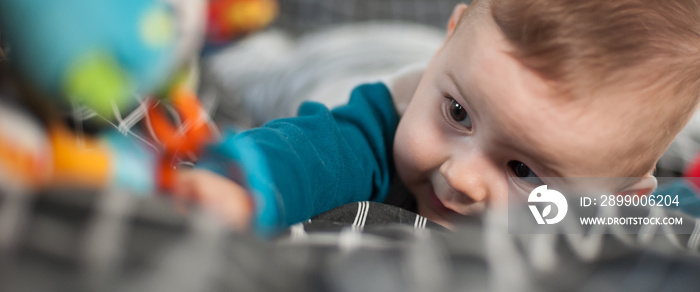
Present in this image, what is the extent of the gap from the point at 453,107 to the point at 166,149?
0.96 ft

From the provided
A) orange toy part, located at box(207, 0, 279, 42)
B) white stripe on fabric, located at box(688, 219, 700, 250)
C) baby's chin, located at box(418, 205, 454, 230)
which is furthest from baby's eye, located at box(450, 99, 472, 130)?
orange toy part, located at box(207, 0, 279, 42)

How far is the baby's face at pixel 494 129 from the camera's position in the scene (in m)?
0.53

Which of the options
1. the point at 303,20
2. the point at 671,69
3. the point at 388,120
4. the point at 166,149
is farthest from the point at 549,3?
the point at 303,20

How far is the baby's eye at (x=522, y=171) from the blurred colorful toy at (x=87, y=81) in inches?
10.9

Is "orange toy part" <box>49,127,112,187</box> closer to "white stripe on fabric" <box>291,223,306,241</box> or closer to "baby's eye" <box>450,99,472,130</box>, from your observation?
"white stripe on fabric" <box>291,223,306,241</box>

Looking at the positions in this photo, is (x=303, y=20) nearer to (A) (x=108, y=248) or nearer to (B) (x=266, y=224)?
(B) (x=266, y=224)

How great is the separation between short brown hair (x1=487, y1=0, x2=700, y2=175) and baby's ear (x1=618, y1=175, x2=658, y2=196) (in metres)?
0.10

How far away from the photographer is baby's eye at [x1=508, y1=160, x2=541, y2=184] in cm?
58

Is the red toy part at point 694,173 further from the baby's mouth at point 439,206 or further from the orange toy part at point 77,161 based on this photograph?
the orange toy part at point 77,161

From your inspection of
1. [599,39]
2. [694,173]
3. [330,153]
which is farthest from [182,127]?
[694,173]

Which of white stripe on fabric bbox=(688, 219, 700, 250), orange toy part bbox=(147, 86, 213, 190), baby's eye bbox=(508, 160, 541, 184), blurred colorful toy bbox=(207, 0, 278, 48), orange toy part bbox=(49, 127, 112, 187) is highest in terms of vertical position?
blurred colorful toy bbox=(207, 0, 278, 48)

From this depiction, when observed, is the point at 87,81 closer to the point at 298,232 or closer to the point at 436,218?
the point at 298,232

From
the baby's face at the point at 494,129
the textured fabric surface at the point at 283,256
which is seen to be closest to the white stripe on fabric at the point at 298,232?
the textured fabric surface at the point at 283,256

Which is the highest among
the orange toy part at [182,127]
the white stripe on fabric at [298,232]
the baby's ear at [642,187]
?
the orange toy part at [182,127]
